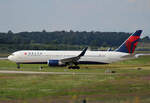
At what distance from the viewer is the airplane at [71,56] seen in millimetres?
66062

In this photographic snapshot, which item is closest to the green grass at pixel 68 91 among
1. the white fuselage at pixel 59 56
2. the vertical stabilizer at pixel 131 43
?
the white fuselage at pixel 59 56

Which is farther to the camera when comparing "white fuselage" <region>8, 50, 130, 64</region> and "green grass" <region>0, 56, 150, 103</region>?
"white fuselage" <region>8, 50, 130, 64</region>

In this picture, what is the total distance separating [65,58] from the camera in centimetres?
6556

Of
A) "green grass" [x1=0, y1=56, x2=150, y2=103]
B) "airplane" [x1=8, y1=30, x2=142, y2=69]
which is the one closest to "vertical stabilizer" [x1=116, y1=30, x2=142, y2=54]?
"airplane" [x1=8, y1=30, x2=142, y2=69]

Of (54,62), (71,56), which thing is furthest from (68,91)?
(71,56)

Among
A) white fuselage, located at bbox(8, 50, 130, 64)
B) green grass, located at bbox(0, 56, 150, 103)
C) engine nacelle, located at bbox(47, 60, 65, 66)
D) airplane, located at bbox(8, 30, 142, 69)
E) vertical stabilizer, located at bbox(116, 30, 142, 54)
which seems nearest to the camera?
green grass, located at bbox(0, 56, 150, 103)

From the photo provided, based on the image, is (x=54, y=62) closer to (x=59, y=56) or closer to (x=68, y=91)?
(x=59, y=56)

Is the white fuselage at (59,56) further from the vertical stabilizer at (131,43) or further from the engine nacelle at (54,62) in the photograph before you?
the engine nacelle at (54,62)

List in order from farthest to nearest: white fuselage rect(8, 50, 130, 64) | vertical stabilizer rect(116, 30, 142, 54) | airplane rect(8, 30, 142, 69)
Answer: vertical stabilizer rect(116, 30, 142, 54), white fuselage rect(8, 50, 130, 64), airplane rect(8, 30, 142, 69)

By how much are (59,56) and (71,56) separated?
2330 millimetres

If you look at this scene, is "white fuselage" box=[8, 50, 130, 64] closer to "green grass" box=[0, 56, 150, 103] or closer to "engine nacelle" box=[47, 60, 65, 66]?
"engine nacelle" box=[47, 60, 65, 66]

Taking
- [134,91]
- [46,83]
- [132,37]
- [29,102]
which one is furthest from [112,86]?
[132,37]

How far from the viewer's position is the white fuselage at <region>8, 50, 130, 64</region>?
217 ft

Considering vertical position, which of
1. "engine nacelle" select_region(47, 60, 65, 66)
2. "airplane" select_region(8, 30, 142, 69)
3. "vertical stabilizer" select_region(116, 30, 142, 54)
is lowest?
"engine nacelle" select_region(47, 60, 65, 66)
